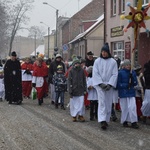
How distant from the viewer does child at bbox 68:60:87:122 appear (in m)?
11.9

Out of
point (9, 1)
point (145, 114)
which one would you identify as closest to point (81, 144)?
point (145, 114)

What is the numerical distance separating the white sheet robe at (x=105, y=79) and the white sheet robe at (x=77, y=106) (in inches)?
49.1

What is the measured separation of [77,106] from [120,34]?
15.4m

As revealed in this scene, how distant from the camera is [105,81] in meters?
10.8

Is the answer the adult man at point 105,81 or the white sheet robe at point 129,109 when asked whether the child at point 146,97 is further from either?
the adult man at point 105,81

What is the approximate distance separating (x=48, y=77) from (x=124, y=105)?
5597mm

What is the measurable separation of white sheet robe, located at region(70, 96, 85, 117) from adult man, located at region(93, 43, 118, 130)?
125cm

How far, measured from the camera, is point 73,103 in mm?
12086

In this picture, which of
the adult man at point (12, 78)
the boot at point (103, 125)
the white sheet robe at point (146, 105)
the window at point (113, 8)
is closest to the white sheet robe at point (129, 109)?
the boot at point (103, 125)

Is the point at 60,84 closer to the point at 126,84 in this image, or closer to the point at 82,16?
the point at 126,84

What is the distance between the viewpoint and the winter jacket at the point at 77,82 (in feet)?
39.4

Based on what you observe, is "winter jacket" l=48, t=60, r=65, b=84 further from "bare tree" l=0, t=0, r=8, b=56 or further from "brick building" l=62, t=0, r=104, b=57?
"bare tree" l=0, t=0, r=8, b=56

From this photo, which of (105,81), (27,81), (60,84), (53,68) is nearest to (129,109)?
(105,81)

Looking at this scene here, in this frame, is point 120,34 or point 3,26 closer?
point 120,34
